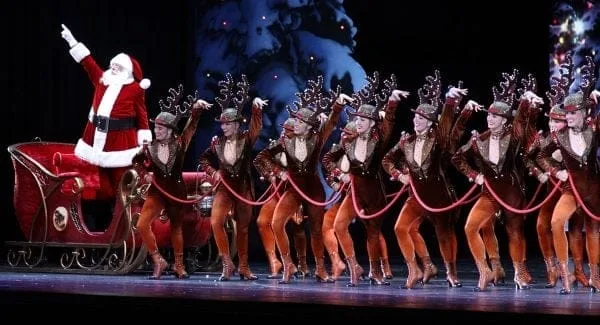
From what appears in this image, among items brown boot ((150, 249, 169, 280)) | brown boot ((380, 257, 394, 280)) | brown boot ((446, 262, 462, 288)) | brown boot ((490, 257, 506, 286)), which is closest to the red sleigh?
brown boot ((150, 249, 169, 280))

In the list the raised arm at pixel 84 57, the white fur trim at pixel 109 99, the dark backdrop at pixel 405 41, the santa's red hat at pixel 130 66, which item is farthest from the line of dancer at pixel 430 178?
the dark backdrop at pixel 405 41

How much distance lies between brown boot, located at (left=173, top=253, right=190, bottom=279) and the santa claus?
1.09 metres

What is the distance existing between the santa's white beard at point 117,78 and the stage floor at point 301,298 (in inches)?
76.4

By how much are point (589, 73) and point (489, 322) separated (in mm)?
2467

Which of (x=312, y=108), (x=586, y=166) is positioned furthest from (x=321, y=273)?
(x=586, y=166)

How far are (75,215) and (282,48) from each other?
10.7 feet

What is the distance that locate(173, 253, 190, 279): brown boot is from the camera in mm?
10297

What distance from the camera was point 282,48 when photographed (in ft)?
43.1

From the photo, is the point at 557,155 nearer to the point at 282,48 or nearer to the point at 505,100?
the point at 505,100

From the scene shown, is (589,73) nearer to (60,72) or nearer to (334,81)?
(334,81)

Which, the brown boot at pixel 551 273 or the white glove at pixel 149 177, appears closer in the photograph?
the brown boot at pixel 551 273

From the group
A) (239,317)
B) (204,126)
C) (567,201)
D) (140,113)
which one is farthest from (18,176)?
(567,201)

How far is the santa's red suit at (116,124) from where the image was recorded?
11.0 m

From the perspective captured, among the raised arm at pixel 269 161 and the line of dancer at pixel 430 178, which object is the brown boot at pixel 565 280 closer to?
the line of dancer at pixel 430 178
